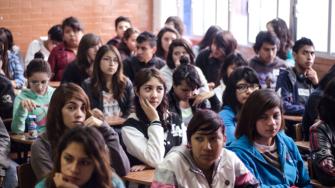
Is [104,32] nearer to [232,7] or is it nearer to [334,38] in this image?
[232,7]

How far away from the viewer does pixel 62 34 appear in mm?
8086

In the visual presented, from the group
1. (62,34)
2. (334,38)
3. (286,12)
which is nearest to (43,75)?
(62,34)

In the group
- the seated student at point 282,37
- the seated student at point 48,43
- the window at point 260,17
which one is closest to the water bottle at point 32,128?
the seated student at point 48,43

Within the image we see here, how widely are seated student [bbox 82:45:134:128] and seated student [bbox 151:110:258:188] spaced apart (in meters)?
2.27

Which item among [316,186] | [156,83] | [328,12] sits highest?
[328,12]

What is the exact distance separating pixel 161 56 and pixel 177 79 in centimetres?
288

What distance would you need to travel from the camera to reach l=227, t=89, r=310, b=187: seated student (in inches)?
134

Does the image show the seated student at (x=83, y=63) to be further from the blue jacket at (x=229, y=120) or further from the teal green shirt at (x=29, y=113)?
the blue jacket at (x=229, y=120)

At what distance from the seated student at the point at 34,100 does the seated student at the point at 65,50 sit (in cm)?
208

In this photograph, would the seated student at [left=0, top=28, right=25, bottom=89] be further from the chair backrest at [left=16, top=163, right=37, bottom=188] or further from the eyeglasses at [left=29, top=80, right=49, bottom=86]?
the chair backrest at [left=16, top=163, right=37, bottom=188]

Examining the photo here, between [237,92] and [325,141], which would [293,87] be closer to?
[237,92]

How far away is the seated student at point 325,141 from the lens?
3.59 meters

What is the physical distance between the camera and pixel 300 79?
19.9 feet

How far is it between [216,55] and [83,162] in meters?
4.51
